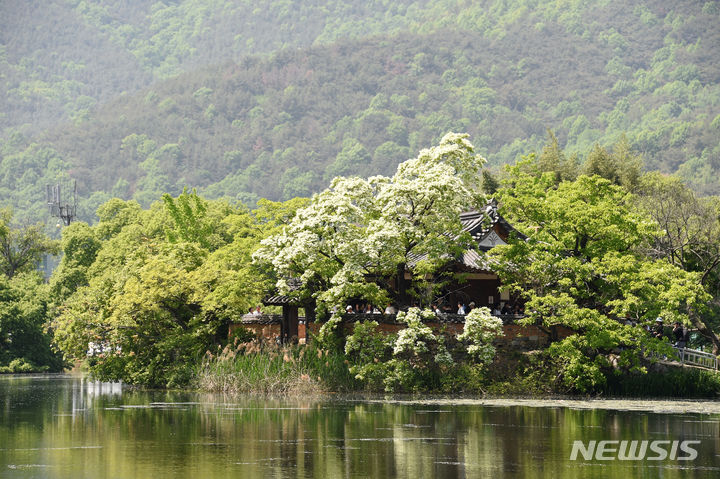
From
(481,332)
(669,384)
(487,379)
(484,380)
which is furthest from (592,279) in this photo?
(484,380)

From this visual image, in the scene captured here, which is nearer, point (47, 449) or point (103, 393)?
point (47, 449)

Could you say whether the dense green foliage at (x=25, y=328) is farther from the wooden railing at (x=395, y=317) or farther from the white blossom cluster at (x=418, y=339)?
the white blossom cluster at (x=418, y=339)

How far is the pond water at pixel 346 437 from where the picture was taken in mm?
21281

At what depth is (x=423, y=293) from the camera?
43562 mm

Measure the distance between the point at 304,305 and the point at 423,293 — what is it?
18.5 feet

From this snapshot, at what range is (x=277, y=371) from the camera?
138 ft

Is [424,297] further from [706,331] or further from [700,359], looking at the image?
[706,331]

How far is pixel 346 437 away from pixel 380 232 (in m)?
14.9

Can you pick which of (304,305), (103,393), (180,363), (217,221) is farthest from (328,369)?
(217,221)

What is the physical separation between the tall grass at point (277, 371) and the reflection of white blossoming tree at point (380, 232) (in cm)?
237

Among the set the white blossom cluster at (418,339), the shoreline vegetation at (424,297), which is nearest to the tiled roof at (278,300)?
the shoreline vegetation at (424,297)

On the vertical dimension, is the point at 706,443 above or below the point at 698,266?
below

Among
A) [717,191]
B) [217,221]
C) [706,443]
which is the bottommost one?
[706,443]

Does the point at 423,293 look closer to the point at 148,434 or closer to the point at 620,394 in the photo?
the point at 620,394
